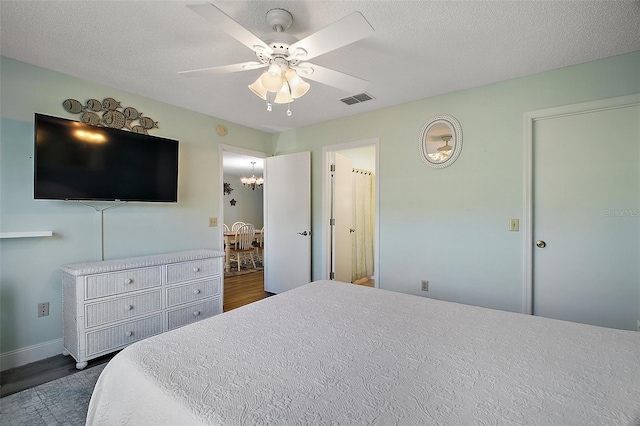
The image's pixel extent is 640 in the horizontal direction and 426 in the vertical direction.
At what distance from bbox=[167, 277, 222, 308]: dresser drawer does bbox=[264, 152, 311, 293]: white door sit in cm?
114

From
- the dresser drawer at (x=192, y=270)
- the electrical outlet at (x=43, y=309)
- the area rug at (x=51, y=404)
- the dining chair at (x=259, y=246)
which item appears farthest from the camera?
the dining chair at (x=259, y=246)

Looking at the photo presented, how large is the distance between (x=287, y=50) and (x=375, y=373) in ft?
5.38

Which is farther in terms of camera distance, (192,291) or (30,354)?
(192,291)

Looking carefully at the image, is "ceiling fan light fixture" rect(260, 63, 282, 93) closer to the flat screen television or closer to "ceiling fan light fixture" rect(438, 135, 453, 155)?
the flat screen television

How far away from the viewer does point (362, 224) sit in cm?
501

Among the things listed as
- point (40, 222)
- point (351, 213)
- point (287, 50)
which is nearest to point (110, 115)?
point (40, 222)

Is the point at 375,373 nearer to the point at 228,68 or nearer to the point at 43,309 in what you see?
the point at 228,68

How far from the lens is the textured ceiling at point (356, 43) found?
1.66 m

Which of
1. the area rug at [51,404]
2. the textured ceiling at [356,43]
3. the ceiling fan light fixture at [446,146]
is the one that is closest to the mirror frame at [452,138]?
the ceiling fan light fixture at [446,146]

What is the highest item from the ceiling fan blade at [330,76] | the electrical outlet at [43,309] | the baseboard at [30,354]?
the ceiling fan blade at [330,76]

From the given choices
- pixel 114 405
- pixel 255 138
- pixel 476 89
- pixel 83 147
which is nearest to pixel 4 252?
pixel 83 147

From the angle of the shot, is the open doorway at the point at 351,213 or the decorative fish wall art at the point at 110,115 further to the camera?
the open doorway at the point at 351,213

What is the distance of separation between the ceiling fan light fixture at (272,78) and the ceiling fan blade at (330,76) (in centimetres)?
12

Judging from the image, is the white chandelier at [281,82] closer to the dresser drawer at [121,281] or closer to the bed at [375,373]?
the bed at [375,373]
